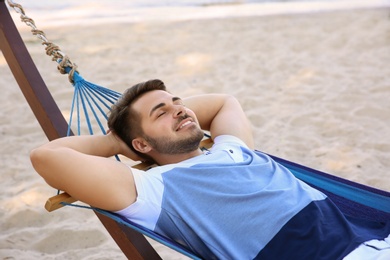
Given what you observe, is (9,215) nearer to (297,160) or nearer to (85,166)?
(85,166)

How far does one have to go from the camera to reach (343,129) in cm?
332

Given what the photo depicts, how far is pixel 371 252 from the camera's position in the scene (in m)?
1.42

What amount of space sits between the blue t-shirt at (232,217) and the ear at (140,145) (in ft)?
0.40

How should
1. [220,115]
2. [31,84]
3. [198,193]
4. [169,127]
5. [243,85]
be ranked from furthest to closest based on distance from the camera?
1. [243,85]
2. [220,115]
3. [31,84]
4. [169,127]
5. [198,193]

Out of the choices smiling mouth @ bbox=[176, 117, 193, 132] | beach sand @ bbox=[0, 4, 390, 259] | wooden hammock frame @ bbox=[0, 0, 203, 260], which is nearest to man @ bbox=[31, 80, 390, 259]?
smiling mouth @ bbox=[176, 117, 193, 132]

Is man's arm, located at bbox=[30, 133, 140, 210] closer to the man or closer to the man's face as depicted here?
the man

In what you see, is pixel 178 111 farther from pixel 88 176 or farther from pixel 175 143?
pixel 88 176

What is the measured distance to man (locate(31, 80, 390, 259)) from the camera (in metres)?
1.44

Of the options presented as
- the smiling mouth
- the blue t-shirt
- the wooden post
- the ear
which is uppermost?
the wooden post

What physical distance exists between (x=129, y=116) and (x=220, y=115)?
395 millimetres

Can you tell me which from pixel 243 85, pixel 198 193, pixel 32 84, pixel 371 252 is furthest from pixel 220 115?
pixel 243 85

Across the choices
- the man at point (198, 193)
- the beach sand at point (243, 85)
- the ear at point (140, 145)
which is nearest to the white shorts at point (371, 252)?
the man at point (198, 193)

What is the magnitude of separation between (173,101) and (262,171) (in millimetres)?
340

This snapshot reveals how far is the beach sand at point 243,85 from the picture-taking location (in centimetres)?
248
